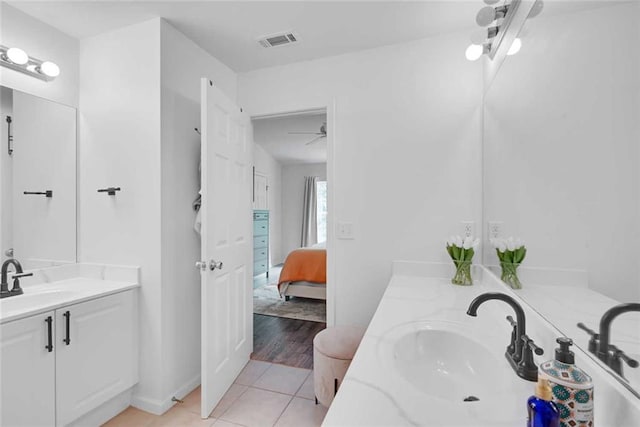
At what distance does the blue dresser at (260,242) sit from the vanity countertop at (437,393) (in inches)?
162

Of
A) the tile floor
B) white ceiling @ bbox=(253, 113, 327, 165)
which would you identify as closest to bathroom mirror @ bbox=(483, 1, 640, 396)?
the tile floor

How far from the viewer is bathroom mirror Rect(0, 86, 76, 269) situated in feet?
5.83

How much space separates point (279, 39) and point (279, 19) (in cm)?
20

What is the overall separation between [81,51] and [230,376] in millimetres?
2524

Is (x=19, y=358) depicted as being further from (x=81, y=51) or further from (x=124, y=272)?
(x=81, y=51)

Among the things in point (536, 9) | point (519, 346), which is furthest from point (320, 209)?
point (519, 346)

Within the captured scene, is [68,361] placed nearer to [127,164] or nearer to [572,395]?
[127,164]

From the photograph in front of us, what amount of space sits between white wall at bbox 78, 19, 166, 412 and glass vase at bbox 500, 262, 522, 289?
1894mm

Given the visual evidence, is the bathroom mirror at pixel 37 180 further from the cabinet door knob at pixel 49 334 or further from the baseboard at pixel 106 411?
the baseboard at pixel 106 411

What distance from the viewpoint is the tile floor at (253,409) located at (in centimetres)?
173

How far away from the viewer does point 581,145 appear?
71cm

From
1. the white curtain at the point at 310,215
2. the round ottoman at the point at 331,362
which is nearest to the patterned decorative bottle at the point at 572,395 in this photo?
the round ottoman at the point at 331,362

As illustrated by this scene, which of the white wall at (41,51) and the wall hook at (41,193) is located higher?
the white wall at (41,51)

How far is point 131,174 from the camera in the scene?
1905 millimetres
